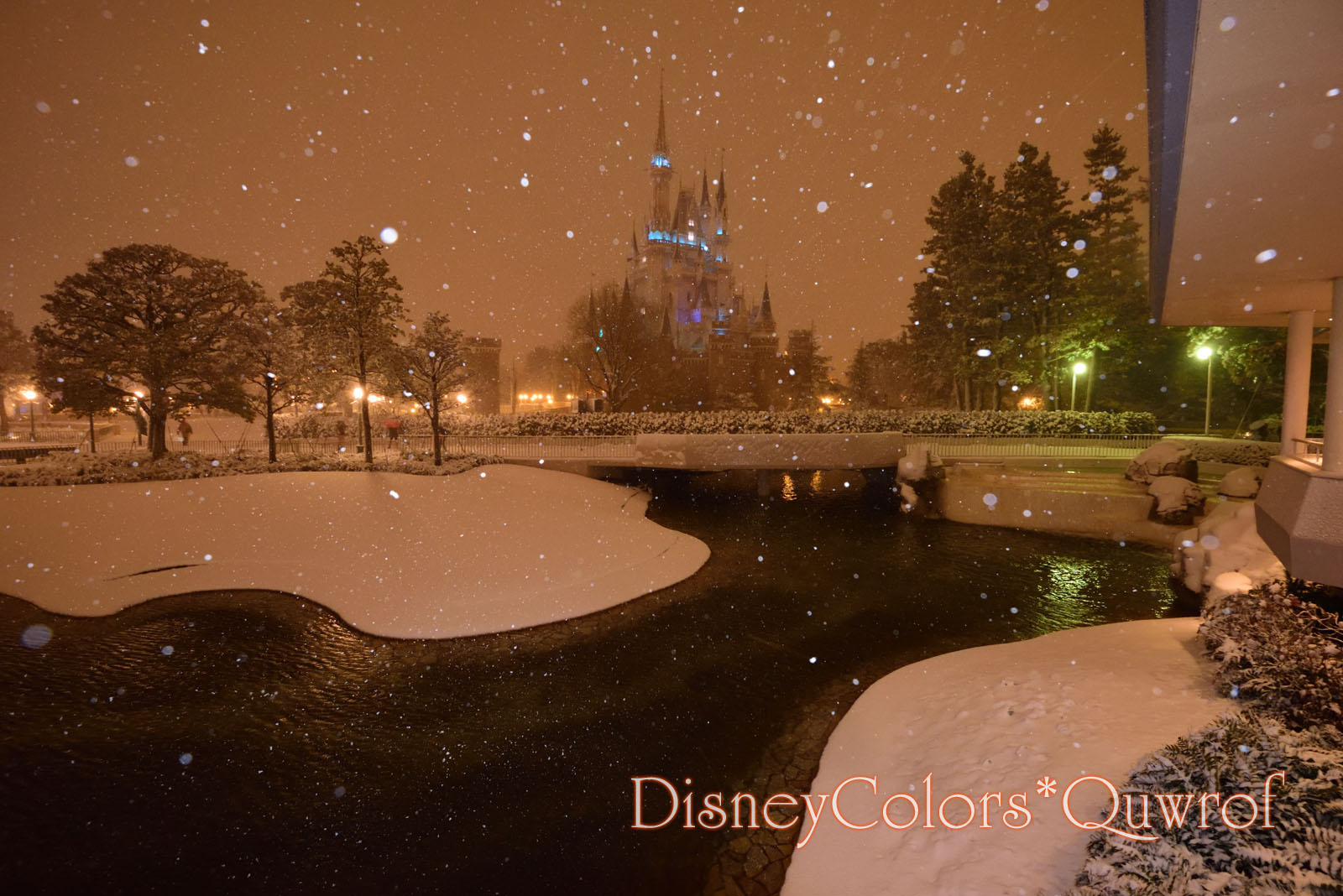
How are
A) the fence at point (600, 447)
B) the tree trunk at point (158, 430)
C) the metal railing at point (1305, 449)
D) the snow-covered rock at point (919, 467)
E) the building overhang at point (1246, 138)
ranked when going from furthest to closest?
the fence at point (600, 447) < the snow-covered rock at point (919, 467) < the tree trunk at point (158, 430) < the metal railing at point (1305, 449) < the building overhang at point (1246, 138)

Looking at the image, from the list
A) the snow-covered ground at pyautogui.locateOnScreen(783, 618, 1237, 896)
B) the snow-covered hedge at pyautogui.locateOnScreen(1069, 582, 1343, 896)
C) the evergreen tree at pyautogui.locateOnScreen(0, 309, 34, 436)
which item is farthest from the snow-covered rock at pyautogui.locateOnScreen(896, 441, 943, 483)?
the evergreen tree at pyautogui.locateOnScreen(0, 309, 34, 436)

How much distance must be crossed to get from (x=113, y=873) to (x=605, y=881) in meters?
4.43

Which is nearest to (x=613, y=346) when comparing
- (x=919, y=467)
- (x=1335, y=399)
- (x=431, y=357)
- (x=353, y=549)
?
(x=431, y=357)

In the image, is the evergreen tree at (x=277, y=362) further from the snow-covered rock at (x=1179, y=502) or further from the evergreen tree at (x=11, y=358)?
the evergreen tree at (x=11, y=358)

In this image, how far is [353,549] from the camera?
13.8 metres

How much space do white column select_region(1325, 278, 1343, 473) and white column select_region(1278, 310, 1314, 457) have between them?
138 inches

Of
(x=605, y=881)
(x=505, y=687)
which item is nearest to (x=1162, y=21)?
(x=605, y=881)

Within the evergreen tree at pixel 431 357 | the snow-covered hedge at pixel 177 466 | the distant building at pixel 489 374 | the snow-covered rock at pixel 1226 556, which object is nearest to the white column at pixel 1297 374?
the snow-covered rock at pixel 1226 556

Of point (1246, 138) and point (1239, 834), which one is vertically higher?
point (1246, 138)

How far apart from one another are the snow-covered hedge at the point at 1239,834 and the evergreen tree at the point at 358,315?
2400 centimetres

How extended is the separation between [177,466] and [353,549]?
10470 mm

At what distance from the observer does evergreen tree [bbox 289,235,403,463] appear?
75.3 ft

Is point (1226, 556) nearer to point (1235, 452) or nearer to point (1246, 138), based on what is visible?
point (1246, 138)

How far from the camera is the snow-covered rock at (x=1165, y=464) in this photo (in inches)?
713
